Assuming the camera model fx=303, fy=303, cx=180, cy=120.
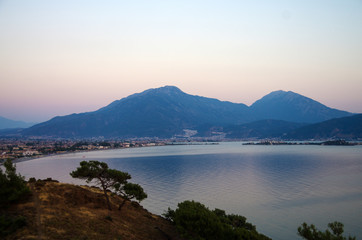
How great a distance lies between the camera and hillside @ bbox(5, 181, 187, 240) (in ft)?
68.1

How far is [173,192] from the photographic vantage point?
5366cm

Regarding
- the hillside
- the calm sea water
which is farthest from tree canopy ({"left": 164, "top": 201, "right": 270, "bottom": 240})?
the calm sea water

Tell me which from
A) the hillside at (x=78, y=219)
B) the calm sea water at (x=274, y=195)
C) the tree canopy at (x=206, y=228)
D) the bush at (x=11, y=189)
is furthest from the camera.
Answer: the calm sea water at (x=274, y=195)

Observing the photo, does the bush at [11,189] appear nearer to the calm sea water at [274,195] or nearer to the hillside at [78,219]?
the hillside at [78,219]

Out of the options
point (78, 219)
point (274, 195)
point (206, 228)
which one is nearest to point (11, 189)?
point (78, 219)

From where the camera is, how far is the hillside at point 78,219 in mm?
20766

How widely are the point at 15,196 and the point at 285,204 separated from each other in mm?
35425

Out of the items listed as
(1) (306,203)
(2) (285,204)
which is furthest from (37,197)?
(1) (306,203)

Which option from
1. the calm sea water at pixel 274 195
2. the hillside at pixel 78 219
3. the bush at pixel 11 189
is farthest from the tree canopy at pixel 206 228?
the bush at pixel 11 189

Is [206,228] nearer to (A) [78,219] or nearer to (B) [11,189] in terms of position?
(A) [78,219]

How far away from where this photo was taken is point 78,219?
23922 mm

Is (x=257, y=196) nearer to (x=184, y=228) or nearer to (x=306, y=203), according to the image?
(x=306, y=203)

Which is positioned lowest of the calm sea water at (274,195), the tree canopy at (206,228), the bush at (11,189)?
the calm sea water at (274,195)

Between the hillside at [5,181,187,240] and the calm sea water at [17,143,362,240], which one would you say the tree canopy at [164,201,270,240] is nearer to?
the hillside at [5,181,187,240]
